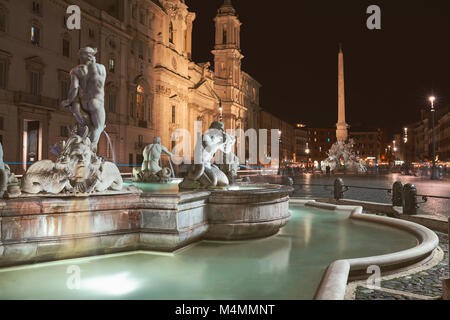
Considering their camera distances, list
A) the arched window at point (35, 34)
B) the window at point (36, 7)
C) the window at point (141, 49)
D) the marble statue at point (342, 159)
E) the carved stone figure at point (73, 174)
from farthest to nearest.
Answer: the marble statue at point (342, 159)
the window at point (141, 49)
the arched window at point (35, 34)
the window at point (36, 7)
the carved stone figure at point (73, 174)

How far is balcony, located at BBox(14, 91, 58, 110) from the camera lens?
24.2 meters

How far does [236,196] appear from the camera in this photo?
5570 mm

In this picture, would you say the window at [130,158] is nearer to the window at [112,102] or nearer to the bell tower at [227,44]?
the window at [112,102]

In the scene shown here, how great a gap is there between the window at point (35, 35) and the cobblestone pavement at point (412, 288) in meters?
28.6

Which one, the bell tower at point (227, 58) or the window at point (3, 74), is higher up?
the bell tower at point (227, 58)

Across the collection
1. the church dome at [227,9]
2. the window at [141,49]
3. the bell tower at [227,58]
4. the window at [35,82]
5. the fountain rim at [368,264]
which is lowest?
the fountain rim at [368,264]

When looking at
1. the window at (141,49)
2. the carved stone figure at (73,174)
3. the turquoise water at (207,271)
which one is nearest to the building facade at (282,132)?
the window at (141,49)

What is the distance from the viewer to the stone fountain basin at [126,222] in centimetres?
412

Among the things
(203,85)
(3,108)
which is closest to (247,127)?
(203,85)

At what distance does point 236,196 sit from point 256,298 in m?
2.36

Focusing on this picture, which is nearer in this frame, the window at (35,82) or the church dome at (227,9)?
the window at (35,82)

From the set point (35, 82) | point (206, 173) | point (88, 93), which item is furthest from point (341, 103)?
point (88, 93)

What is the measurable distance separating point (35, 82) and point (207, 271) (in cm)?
2668
